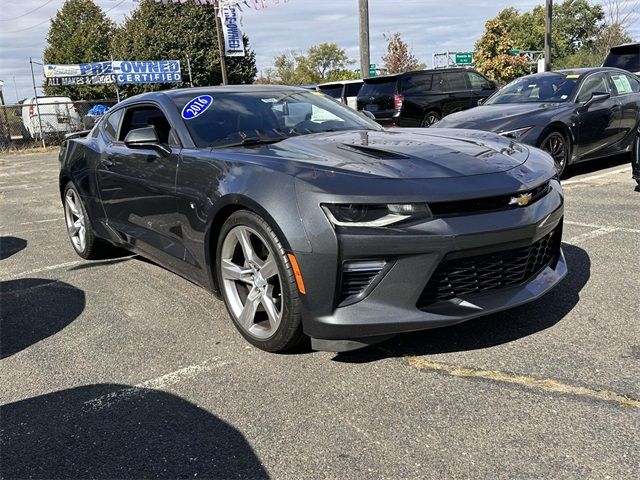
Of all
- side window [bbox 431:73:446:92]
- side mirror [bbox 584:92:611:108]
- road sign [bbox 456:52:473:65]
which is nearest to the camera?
side mirror [bbox 584:92:611:108]

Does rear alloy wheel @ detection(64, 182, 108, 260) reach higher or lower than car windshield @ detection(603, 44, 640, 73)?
lower

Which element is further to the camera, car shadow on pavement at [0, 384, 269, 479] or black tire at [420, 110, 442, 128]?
black tire at [420, 110, 442, 128]

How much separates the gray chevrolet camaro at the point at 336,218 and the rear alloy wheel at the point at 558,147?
4050 mm

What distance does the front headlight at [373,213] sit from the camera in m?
2.66

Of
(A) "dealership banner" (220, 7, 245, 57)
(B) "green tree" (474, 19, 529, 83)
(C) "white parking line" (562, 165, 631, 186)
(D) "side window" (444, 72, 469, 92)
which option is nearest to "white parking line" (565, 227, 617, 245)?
(C) "white parking line" (562, 165, 631, 186)

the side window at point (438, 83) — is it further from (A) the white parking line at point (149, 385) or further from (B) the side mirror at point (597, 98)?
(A) the white parking line at point (149, 385)

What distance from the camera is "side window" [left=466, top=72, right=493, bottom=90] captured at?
570 inches

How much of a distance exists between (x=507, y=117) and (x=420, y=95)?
627 centimetres

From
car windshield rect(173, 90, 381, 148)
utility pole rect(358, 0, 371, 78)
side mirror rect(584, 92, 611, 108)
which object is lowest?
side mirror rect(584, 92, 611, 108)

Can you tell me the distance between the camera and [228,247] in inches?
130

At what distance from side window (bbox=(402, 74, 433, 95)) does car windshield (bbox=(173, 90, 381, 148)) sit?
976cm

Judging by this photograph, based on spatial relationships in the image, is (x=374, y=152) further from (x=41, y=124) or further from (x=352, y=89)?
(x=41, y=124)

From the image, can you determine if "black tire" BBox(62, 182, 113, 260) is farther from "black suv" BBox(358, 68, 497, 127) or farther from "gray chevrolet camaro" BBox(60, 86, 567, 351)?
"black suv" BBox(358, 68, 497, 127)

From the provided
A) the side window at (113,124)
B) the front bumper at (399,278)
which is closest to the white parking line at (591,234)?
the front bumper at (399,278)
